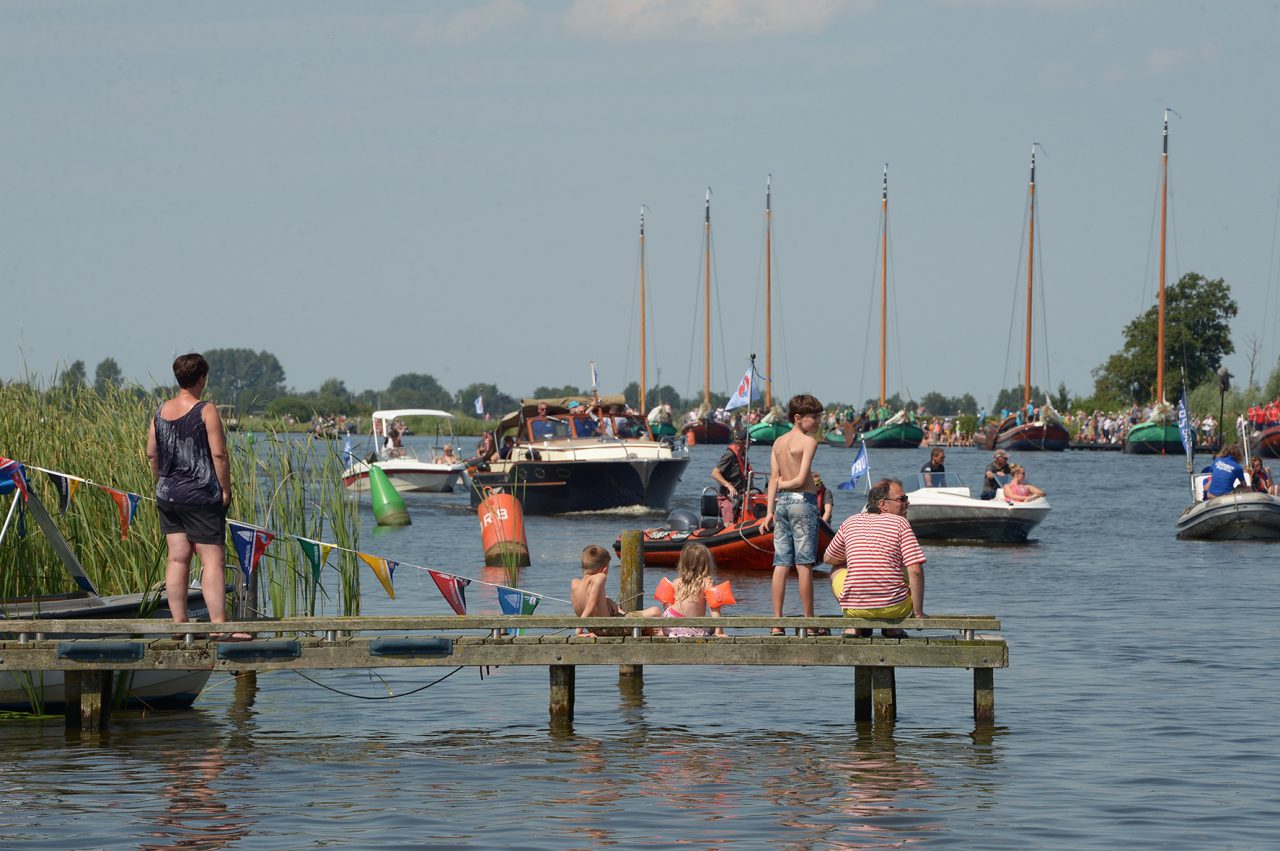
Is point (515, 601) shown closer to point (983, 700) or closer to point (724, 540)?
point (983, 700)

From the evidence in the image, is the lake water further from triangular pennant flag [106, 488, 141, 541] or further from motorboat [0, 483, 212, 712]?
triangular pennant flag [106, 488, 141, 541]

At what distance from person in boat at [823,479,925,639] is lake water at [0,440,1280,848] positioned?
0.97 metres

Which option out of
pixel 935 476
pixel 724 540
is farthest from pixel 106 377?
pixel 935 476

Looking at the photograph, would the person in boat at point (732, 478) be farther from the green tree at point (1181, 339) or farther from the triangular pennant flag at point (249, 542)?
the green tree at point (1181, 339)

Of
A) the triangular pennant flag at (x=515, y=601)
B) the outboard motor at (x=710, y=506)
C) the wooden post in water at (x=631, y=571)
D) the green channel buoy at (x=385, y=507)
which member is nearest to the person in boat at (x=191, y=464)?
the triangular pennant flag at (x=515, y=601)

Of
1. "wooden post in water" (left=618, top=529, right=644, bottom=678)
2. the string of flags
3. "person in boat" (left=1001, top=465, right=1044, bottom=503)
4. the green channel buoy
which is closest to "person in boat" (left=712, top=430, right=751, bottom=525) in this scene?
"person in boat" (left=1001, top=465, right=1044, bottom=503)

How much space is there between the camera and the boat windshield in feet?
99.0

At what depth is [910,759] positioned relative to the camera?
1196cm

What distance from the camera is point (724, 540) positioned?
24141 mm

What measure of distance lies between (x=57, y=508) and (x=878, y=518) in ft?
20.5

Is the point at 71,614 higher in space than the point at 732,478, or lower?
lower

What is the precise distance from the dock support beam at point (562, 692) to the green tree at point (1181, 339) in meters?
93.1

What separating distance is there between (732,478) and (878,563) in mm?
13138

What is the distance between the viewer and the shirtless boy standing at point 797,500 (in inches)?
539
